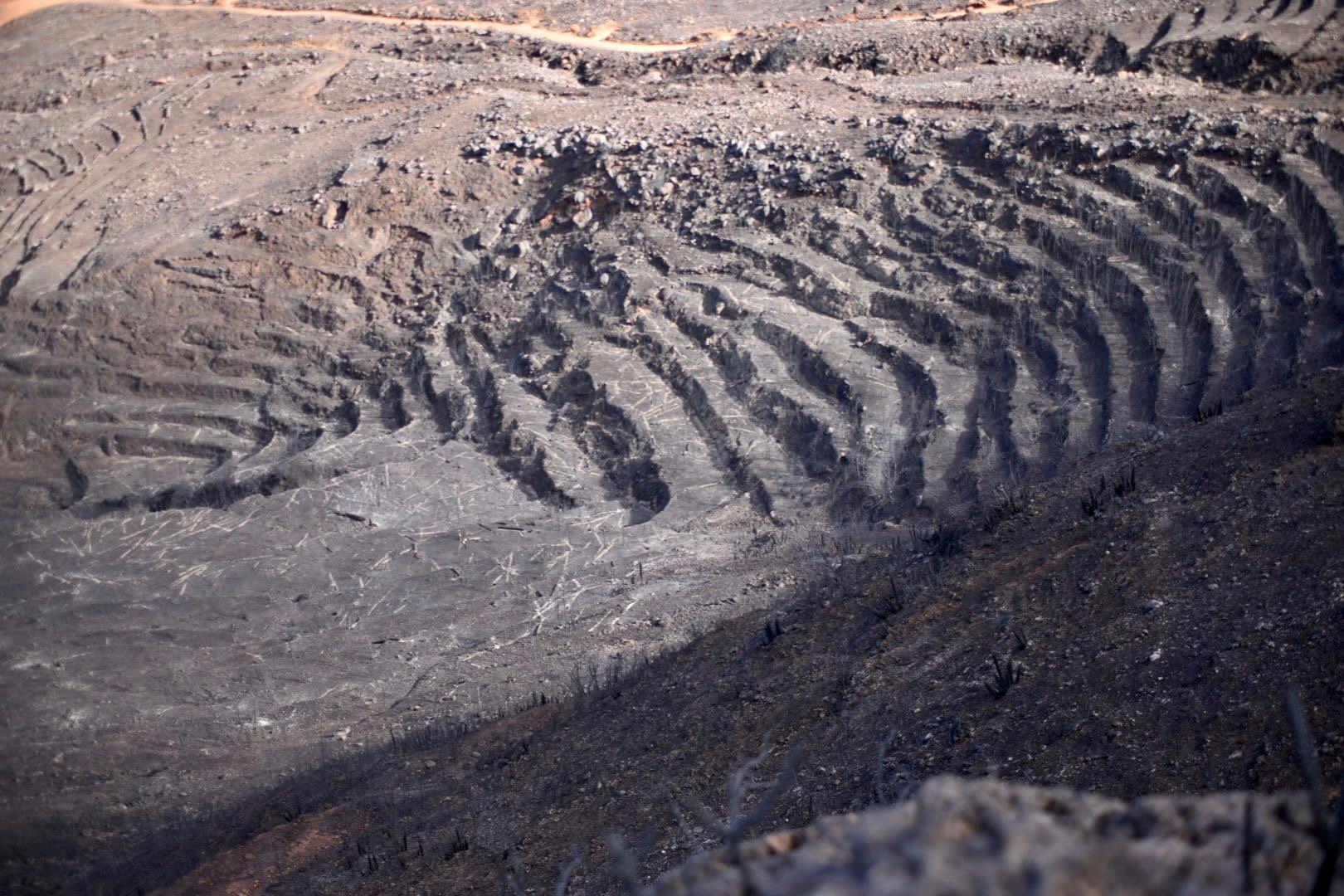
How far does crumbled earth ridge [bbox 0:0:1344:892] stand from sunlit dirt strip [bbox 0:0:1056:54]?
24cm

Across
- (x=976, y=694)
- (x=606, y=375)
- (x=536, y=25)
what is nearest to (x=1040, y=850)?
(x=976, y=694)

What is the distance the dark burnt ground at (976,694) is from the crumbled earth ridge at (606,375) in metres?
0.04

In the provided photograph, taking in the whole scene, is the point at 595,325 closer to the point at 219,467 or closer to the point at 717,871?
the point at 219,467

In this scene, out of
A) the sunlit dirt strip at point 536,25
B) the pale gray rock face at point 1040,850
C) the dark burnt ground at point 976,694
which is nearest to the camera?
the pale gray rock face at point 1040,850

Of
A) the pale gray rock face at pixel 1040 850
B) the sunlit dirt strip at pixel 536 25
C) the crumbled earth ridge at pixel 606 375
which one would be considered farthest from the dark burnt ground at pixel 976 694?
the sunlit dirt strip at pixel 536 25

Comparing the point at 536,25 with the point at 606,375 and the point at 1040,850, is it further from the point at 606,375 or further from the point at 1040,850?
the point at 1040,850

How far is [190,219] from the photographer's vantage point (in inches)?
567

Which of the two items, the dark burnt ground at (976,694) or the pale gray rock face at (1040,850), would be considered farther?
the dark burnt ground at (976,694)

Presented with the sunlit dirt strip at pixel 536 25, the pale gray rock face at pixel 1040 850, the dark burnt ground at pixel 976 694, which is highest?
the sunlit dirt strip at pixel 536 25

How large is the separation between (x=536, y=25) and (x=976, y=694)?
Answer: 626 inches

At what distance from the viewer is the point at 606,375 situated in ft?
37.2

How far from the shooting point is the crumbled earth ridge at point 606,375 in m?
6.56

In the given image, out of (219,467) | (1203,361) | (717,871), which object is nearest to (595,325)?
(219,467)

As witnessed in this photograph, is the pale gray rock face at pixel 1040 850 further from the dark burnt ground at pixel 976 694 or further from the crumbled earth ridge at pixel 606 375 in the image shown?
the crumbled earth ridge at pixel 606 375
